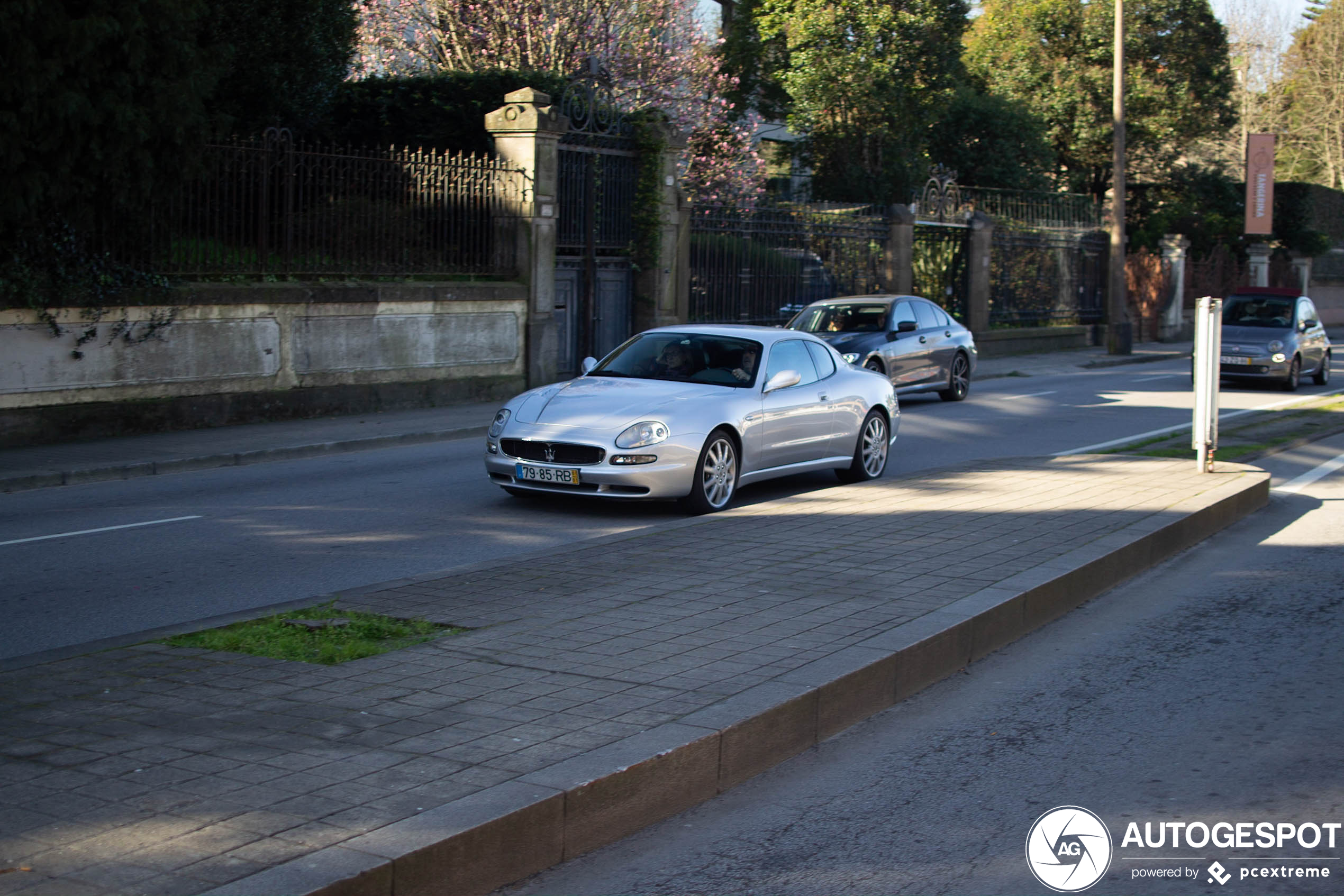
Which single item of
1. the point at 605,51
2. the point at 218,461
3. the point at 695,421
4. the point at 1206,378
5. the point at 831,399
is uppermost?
the point at 605,51

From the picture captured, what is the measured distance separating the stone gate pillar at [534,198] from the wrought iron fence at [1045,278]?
54.3 feet

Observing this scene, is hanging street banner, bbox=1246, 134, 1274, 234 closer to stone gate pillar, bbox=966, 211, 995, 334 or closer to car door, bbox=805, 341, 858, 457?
stone gate pillar, bbox=966, 211, 995, 334

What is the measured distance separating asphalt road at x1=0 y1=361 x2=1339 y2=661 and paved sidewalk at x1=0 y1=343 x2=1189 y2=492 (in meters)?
0.26

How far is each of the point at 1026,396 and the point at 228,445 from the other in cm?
1385

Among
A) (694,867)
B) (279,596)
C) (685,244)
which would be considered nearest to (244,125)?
(685,244)

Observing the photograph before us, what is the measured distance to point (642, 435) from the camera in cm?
999

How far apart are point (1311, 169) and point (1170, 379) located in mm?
52502

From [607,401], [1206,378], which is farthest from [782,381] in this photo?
[1206,378]

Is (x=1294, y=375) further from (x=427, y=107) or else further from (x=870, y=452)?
(x=427, y=107)

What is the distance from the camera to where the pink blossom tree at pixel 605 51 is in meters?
28.2

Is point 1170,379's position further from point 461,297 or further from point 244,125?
point 244,125

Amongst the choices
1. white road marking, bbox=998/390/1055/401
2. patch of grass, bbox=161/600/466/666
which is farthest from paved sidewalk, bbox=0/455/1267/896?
white road marking, bbox=998/390/1055/401

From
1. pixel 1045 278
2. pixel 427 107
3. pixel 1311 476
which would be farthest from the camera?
pixel 1045 278

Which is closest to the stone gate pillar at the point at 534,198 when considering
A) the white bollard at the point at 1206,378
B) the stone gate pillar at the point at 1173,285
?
the white bollard at the point at 1206,378
